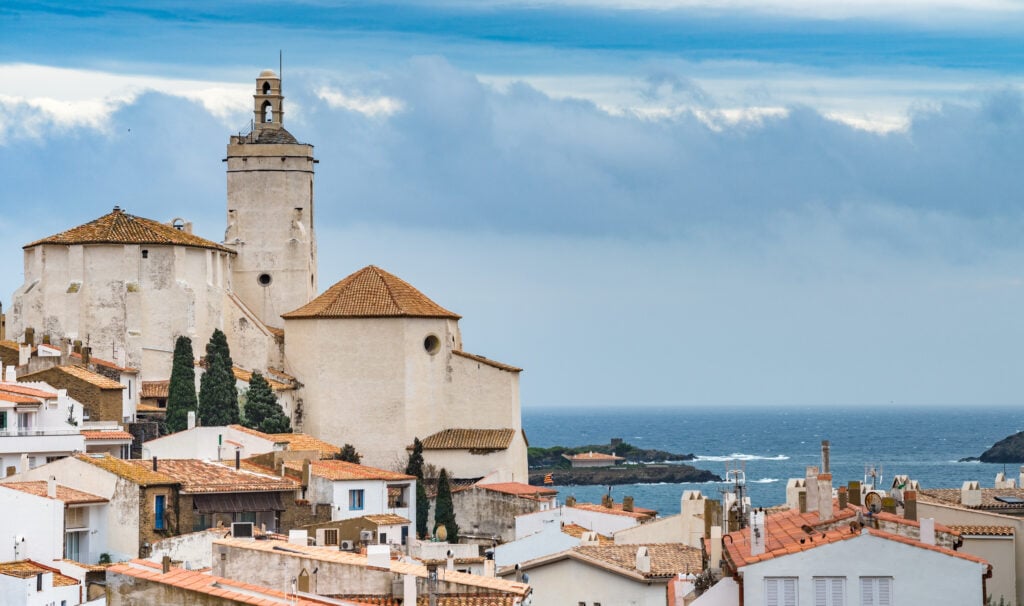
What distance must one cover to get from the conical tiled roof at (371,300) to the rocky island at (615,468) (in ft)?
195

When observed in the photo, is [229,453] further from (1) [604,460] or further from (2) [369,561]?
(1) [604,460]

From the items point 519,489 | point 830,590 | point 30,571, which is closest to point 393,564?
point 30,571

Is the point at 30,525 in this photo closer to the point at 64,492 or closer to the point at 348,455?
the point at 64,492

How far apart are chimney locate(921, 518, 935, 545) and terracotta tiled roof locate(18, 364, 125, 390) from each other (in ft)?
129

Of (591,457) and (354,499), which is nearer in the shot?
(354,499)

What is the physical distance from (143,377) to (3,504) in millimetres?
35655

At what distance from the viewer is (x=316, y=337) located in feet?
243

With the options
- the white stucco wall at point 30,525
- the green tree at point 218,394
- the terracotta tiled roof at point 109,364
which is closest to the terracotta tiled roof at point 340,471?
the green tree at point 218,394

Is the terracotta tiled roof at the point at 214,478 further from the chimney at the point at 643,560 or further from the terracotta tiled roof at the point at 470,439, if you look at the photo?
the terracotta tiled roof at the point at 470,439

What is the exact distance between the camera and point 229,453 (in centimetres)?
5906

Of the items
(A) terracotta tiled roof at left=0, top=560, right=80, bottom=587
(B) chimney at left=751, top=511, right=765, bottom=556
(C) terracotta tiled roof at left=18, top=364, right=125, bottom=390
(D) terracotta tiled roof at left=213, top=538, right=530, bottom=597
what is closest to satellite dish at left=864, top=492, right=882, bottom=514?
(B) chimney at left=751, top=511, right=765, bottom=556

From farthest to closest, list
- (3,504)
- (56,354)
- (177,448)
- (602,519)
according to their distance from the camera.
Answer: (56,354)
(177,448)
(602,519)
(3,504)

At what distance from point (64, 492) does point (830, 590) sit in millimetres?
21335

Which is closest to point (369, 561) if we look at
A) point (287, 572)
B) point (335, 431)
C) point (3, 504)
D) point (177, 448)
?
point (287, 572)
